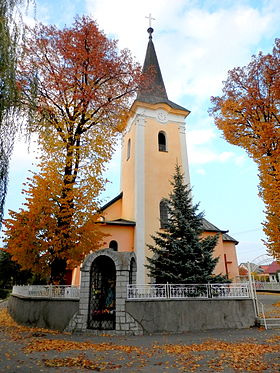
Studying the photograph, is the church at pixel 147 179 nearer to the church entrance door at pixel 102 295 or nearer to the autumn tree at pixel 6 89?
the church entrance door at pixel 102 295

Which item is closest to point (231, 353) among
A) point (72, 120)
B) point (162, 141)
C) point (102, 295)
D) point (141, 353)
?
point (141, 353)

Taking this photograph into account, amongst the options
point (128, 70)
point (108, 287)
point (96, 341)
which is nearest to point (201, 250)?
point (108, 287)

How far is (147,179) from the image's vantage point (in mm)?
17703

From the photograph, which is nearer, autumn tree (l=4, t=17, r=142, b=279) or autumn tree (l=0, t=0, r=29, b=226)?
autumn tree (l=0, t=0, r=29, b=226)

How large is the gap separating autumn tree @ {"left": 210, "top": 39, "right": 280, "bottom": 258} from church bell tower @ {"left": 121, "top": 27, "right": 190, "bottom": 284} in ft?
12.6

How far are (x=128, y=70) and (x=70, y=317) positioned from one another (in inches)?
485

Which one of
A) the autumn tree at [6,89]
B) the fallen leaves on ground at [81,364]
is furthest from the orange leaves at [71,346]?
the autumn tree at [6,89]

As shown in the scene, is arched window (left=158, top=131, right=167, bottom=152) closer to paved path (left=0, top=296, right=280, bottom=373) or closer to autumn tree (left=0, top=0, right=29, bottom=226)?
paved path (left=0, top=296, right=280, bottom=373)

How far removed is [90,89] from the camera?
12.9m

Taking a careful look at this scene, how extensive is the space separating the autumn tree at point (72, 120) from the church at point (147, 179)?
306cm

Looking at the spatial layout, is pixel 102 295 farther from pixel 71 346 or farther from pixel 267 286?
pixel 267 286

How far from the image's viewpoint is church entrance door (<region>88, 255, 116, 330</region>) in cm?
953

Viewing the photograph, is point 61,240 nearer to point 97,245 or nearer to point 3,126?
point 97,245

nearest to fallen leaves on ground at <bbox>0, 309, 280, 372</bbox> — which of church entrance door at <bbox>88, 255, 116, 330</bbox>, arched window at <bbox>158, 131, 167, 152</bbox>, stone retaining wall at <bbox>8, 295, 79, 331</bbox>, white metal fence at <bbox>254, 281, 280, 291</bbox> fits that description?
stone retaining wall at <bbox>8, 295, 79, 331</bbox>
